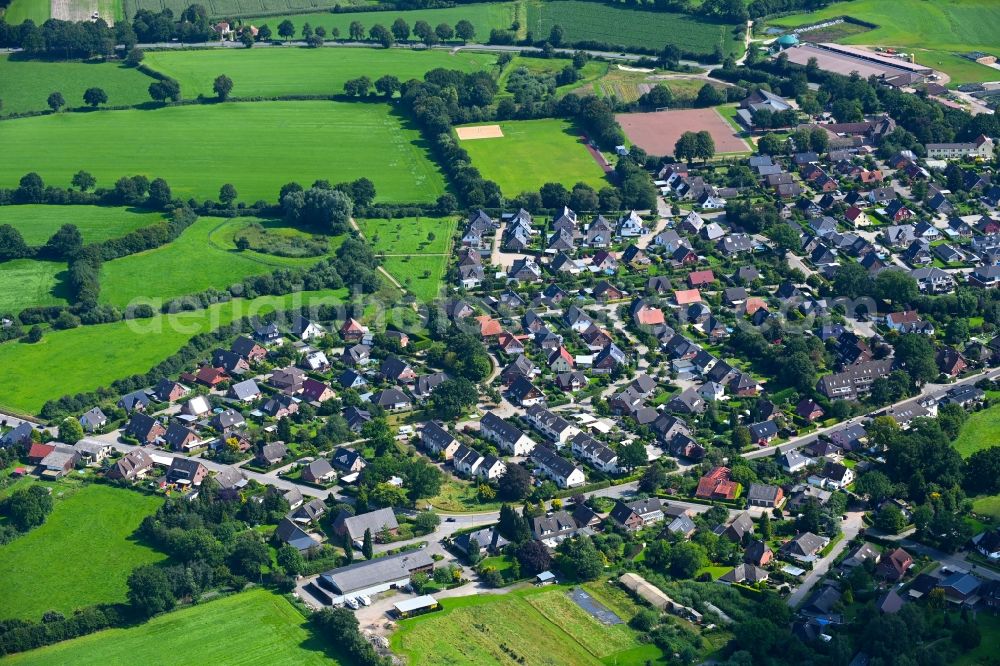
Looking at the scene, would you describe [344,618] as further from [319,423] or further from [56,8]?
[56,8]

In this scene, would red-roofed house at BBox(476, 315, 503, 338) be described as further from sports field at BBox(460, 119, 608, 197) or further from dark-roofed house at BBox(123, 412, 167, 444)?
sports field at BBox(460, 119, 608, 197)

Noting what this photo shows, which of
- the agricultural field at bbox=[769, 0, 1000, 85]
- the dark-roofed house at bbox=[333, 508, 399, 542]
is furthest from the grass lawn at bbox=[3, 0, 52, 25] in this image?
the dark-roofed house at bbox=[333, 508, 399, 542]

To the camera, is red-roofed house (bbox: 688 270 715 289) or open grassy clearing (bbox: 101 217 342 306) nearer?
red-roofed house (bbox: 688 270 715 289)

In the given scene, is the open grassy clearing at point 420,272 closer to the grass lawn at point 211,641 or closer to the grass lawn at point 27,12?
the grass lawn at point 211,641

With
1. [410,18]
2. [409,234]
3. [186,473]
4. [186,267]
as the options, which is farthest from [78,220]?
[410,18]

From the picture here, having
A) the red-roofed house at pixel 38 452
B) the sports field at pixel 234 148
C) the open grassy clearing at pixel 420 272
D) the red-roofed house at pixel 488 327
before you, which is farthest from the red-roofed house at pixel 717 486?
the sports field at pixel 234 148

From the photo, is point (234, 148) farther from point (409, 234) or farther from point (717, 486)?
point (717, 486)
